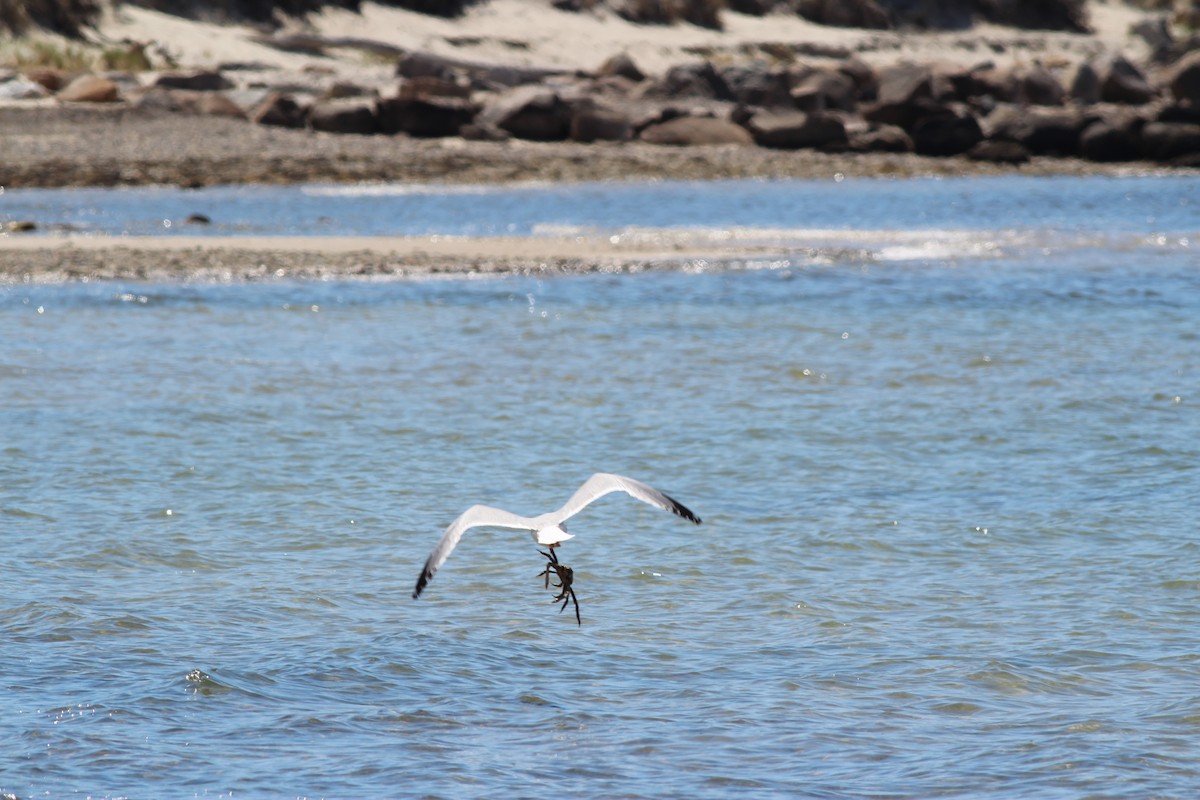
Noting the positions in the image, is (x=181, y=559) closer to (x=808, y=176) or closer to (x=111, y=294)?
(x=111, y=294)

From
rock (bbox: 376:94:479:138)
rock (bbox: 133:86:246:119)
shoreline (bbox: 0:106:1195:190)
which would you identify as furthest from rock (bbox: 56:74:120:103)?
rock (bbox: 376:94:479:138)

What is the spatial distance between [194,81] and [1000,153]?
22.4 m

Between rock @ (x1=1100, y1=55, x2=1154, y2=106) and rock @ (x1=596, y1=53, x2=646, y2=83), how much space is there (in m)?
15.0

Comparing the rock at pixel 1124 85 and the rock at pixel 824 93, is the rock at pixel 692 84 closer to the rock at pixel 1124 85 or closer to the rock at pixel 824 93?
the rock at pixel 824 93

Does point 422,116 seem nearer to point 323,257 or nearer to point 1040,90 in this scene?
point 323,257

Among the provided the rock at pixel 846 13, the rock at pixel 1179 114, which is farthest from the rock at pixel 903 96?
the rock at pixel 846 13

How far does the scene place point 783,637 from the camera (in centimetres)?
805

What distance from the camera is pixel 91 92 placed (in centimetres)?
4181

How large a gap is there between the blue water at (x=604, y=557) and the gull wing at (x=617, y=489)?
969mm

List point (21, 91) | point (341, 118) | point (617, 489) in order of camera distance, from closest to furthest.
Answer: point (617, 489), point (21, 91), point (341, 118)

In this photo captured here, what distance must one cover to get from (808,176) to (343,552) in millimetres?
31743

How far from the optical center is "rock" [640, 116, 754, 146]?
4316cm

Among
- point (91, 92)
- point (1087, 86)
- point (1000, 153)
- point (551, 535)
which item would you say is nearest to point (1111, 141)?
point (1000, 153)

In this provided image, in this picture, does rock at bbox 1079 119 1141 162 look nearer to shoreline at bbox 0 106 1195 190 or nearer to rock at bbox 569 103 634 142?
shoreline at bbox 0 106 1195 190
